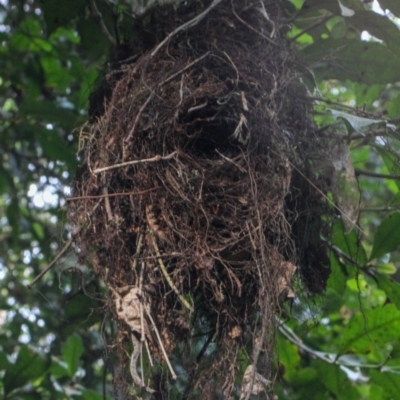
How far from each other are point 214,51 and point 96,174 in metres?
0.38

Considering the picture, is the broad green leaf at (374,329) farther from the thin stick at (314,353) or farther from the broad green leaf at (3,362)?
the broad green leaf at (3,362)

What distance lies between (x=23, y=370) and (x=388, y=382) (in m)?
0.98

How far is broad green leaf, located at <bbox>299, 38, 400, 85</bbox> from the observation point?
151 cm

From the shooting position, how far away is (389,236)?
4.94 ft

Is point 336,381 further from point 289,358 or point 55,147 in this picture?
point 55,147

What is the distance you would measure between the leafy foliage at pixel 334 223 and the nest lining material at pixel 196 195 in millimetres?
120

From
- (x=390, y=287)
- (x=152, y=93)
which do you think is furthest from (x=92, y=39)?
(x=390, y=287)

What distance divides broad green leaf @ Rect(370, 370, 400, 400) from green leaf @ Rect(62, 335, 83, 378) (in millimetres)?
817

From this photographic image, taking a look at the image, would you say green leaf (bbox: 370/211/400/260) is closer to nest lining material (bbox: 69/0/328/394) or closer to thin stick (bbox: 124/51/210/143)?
nest lining material (bbox: 69/0/328/394)

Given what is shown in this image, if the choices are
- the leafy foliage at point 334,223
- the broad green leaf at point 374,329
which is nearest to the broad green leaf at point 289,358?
the leafy foliage at point 334,223

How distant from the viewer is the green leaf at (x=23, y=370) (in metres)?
1.70

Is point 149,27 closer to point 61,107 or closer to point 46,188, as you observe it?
point 61,107

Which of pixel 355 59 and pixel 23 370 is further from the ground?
pixel 355 59

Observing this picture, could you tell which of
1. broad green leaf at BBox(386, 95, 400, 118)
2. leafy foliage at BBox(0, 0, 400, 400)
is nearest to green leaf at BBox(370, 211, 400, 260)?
leafy foliage at BBox(0, 0, 400, 400)
